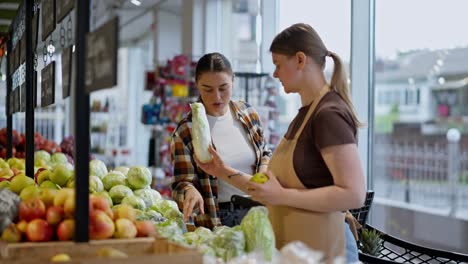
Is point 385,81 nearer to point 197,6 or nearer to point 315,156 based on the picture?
point 197,6

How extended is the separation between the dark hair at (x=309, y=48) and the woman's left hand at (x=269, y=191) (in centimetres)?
36

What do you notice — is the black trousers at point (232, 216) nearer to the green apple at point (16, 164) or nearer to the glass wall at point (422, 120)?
the green apple at point (16, 164)

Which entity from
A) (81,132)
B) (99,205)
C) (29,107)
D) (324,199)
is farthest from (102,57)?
(29,107)

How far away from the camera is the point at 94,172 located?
393 centimetres

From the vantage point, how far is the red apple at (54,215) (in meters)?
2.22

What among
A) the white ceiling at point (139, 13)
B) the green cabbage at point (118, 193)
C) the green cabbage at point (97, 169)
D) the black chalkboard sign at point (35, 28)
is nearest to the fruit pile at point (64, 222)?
the green cabbage at point (118, 193)

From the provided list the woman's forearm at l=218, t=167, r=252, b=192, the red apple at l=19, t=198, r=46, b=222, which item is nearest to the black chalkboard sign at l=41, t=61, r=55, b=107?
the woman's forearm at l=218, t=167, r=252, b=192

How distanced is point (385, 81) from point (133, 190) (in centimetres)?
483

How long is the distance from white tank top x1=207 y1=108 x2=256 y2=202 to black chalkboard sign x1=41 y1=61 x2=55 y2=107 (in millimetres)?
850

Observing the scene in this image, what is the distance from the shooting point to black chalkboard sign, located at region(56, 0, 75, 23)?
2.95 meters

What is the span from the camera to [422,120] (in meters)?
10.0

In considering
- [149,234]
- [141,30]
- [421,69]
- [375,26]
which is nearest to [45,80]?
[149,234]

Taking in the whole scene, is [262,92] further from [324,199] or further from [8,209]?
[8,209]

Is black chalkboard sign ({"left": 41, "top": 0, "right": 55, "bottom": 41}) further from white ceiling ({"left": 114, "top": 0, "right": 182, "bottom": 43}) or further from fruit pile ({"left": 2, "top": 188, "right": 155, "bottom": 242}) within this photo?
white ceiling ({"left": 114, "top": 0, "right": 182, "bottom": 43})
